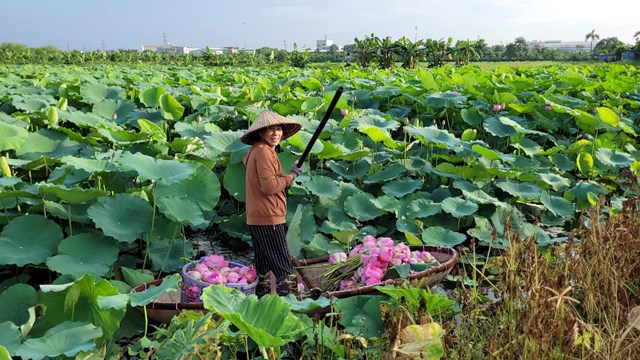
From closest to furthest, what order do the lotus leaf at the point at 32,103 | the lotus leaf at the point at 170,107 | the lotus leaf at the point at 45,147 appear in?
1. the lotus leaf at the point at 45,147
2. the lotus leaf at the point at 170,107
3. the lotus leaf at the point at 32,103

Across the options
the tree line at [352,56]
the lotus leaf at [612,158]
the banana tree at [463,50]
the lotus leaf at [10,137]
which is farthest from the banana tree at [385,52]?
the lotus leaf at [10,137]

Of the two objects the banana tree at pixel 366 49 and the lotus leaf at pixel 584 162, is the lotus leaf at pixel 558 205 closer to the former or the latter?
the lotus leaf at pixel 584 162

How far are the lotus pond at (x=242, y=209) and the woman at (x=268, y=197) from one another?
345 mm

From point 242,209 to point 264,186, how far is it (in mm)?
1783

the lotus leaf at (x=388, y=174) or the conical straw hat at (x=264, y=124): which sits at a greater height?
the conical straw hat at (x=264, y=124)

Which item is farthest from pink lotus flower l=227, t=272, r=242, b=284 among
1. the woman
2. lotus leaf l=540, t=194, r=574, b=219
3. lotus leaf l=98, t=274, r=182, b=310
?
lotus leaf l=540, t=194, r=574, b=219

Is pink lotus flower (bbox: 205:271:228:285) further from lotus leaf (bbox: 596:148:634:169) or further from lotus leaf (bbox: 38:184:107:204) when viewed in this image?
lotus leaf (bbox: 596:148:634:169)

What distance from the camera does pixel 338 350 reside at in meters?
2.24

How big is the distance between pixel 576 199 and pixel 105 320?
146 inches

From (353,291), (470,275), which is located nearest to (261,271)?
(353,291)

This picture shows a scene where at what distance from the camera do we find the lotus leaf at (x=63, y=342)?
6.44 feet

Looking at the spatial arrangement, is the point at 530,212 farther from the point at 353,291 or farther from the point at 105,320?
the point at 105,320

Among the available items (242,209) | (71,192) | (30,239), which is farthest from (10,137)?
(242,209)

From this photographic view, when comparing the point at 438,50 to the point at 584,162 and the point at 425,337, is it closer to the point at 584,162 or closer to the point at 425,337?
the point at 584,162
